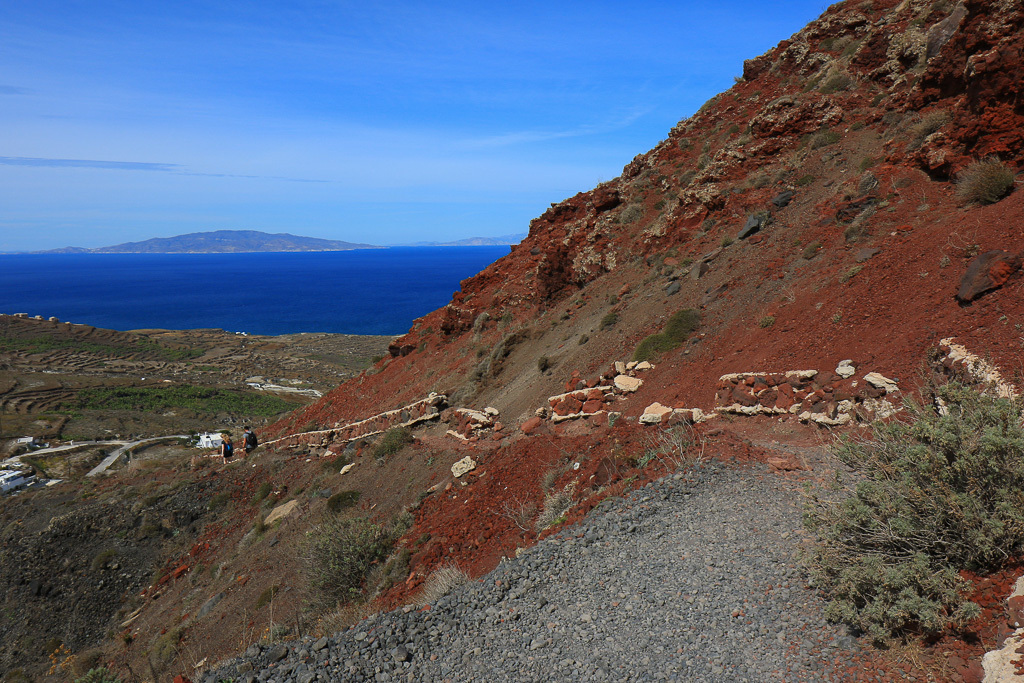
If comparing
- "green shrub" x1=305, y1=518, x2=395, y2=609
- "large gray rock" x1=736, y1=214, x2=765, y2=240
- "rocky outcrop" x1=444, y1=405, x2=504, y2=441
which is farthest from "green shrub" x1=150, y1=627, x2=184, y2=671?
"large gray rock" x1=736, y1=214, x2=765, y2=240

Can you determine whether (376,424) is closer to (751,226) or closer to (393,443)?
(393,443)

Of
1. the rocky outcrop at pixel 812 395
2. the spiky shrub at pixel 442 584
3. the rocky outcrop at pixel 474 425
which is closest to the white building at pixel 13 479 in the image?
the rocky outcrop at pixel 474 425

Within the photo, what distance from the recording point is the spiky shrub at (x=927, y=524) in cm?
414

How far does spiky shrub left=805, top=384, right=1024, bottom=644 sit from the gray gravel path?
0.47 metres

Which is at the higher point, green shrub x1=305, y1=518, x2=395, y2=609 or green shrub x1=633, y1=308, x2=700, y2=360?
green shrub x1=633, y1=308, x2=700, y2=360

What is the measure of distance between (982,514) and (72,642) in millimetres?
20754

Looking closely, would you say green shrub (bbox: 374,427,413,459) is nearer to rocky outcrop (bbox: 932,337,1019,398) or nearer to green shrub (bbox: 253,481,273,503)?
green shrub (bbox: 253,481,273,503)

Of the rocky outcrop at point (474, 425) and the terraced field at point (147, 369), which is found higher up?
the rocky outcrop at point (474, 425)

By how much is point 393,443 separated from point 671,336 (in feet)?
31.7

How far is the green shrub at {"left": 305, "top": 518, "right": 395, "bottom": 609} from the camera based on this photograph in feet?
34.1

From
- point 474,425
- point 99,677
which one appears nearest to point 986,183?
point 474,425

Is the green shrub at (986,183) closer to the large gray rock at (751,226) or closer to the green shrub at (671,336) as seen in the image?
the large gray rock at (751,226)

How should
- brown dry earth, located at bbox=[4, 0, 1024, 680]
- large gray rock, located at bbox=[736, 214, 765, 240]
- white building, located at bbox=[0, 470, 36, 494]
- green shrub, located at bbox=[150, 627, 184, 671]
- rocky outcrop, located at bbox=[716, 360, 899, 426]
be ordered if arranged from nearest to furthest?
rocky outcrop, located at bbox=[716, 360, 899, 426] < brown dry earth, located at bbox=[4, 0, 1024, 680] < green shrub, located at bbox=[150, 627, 184, 671] < large gray rock, located at bbox=[736, 214, 765, 240] < white building, located at bbox=[0, 470, 36, 494]

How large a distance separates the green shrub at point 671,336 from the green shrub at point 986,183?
6.99 meters
